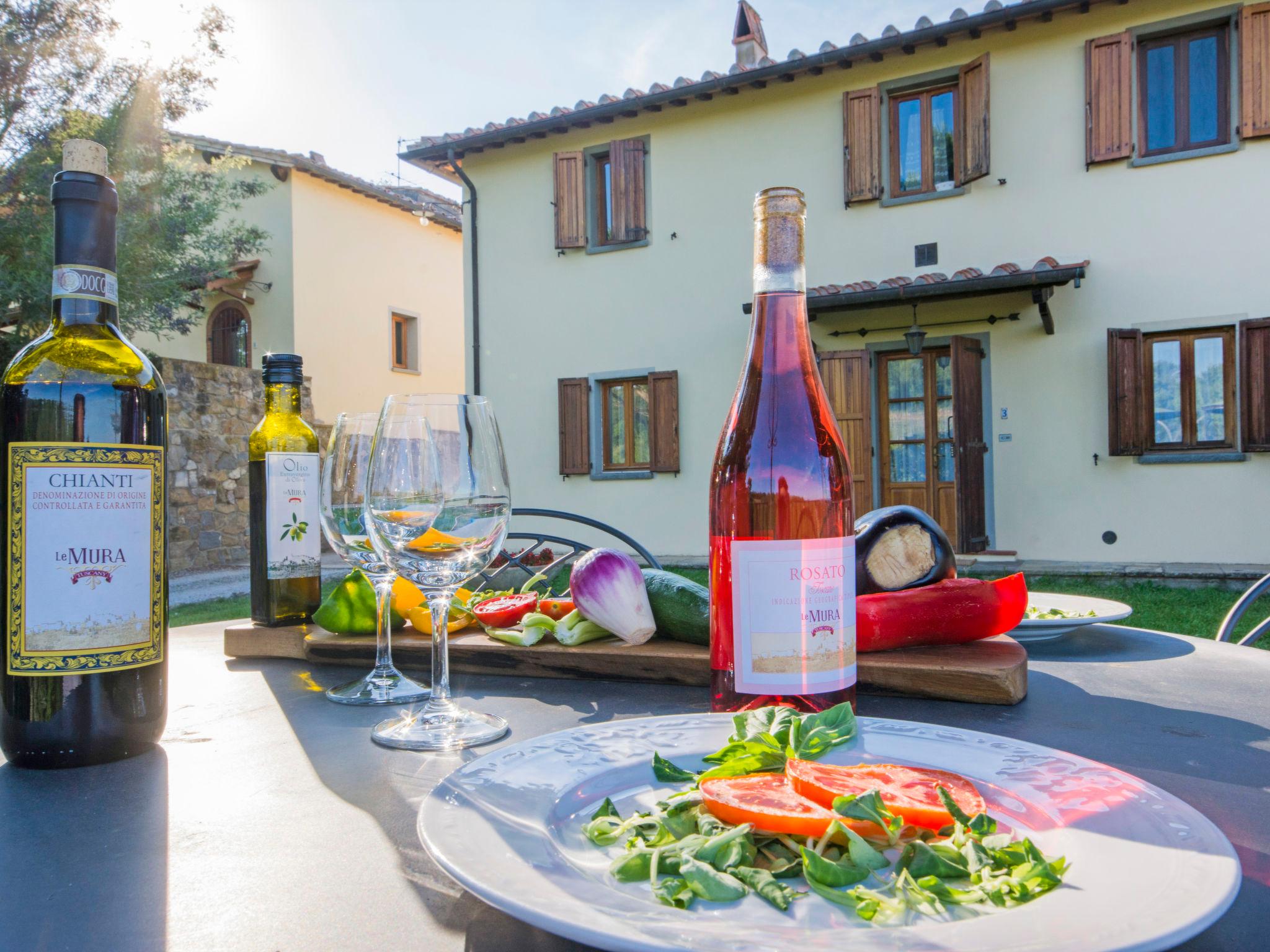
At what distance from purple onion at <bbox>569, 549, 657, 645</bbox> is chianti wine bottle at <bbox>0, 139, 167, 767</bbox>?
1.73ft

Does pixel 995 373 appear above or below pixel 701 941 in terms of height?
above

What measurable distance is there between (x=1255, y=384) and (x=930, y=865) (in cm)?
885

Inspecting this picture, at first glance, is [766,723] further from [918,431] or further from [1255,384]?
[918,431]

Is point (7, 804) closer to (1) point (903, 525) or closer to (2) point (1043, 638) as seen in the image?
(1) point (903, 525)

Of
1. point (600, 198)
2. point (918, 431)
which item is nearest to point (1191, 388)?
point (918, 431)

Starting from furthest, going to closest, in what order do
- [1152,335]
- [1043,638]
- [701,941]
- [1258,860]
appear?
[1152,335] < [1043,638] < [1258,860] < [701,941]

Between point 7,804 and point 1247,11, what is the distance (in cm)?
984

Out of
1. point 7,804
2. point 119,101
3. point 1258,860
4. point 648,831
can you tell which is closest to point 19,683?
point 7,804

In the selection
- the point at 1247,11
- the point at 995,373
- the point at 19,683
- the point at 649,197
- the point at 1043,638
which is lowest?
the point at 1043,638

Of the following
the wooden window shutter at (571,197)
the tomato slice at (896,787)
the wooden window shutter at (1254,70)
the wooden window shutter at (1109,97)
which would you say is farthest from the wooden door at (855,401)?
the tomato slice at (896,787)

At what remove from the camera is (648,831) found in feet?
1.91

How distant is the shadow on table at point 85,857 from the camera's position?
513mm

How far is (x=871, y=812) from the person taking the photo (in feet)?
1.71

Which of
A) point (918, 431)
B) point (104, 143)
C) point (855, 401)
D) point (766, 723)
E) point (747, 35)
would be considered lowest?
point (766, 723)
